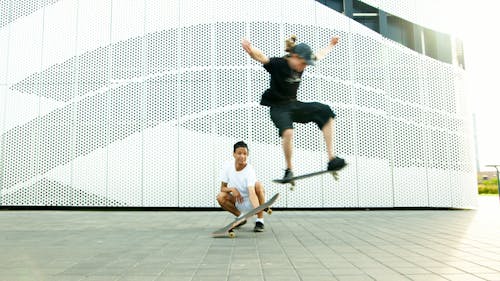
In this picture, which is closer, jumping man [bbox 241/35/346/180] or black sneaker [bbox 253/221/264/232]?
jumping man [bbox 241/35/346/180]

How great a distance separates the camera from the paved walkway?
3307mm

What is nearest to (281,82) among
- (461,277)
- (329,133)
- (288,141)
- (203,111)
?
(288,141)

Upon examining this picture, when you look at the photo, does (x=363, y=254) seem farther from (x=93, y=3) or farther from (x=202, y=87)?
(x=93, y=3)

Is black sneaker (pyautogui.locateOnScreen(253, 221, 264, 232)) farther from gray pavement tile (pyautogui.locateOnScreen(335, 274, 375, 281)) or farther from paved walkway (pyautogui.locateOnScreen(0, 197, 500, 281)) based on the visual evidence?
gray pavement tile (pyautogui.locateOnScreen(335, 274, 375, 281))

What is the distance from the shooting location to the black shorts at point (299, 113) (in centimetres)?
427

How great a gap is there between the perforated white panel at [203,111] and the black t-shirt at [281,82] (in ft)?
22.9

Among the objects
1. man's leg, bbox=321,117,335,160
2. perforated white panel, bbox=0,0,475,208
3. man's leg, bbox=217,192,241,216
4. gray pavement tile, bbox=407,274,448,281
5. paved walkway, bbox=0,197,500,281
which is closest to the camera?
gray pavement tile, bbox=407,274,448,281

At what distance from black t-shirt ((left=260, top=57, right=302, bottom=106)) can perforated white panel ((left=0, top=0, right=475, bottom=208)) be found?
6.98 m

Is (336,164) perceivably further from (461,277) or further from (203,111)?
(203,111)

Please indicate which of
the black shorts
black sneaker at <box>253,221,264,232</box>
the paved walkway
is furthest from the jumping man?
black sneaker at <box>253,221,264,232</box>

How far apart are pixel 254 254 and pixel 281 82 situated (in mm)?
2008

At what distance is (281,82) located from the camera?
14.0 feet

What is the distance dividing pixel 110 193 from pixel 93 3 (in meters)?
6.30

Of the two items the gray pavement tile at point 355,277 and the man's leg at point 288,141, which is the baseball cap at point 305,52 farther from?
the gray pavement tile at point 355,277
